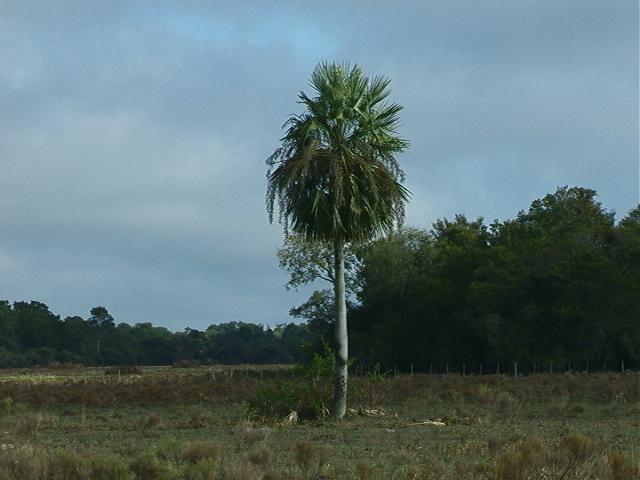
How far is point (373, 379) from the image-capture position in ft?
93.9

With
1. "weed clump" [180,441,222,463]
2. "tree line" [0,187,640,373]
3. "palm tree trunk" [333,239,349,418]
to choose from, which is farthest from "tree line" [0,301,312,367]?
"weed clump" [180,441,222,463]

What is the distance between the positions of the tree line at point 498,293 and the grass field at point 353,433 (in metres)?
8.73

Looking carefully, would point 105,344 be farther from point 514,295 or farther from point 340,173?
point 340,173

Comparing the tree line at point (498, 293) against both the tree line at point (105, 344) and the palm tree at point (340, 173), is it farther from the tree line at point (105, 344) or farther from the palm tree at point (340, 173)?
the tree line at point (105, 344)

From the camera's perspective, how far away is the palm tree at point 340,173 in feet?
86.2

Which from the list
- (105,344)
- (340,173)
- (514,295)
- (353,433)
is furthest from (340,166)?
(105,344)

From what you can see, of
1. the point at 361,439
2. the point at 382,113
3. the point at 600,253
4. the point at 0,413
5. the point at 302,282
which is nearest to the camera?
the point at 361,439

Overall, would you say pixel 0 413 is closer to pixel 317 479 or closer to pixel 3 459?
pixel 3 459

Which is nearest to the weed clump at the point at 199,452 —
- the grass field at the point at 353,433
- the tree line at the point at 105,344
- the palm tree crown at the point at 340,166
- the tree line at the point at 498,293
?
the grass field at the point at 353,433

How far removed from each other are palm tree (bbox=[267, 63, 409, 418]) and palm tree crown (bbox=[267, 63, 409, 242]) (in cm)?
3

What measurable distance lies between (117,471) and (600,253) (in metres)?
47.5

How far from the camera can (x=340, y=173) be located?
2608 cm

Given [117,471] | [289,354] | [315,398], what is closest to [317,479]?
[117,471]

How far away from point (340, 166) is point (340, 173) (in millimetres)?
318
